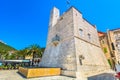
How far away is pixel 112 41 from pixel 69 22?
13705mm

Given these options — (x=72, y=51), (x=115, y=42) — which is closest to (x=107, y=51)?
(x=115, y=42)

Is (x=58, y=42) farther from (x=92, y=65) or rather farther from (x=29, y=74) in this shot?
(x=29, y=74)

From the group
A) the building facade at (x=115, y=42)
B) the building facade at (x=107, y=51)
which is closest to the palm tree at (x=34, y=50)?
the building facade at (x=107, y=51)

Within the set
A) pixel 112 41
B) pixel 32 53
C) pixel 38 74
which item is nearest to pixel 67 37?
pixel 38 74

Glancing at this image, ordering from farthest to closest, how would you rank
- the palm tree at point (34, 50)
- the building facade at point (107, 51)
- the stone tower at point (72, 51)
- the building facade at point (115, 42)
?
the palm tree at point (34, 50) < the building facade at point (107, 51) < the building facade at point (115, 42) < the stone tower at point (72, 51)

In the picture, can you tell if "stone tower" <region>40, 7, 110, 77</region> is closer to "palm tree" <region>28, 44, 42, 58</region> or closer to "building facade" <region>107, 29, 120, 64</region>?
"building facade" <region>107, 29, 120, 64</region>

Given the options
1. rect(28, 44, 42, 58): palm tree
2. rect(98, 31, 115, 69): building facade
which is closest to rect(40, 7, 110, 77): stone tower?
rect(98, 31, 115, 69): building facade

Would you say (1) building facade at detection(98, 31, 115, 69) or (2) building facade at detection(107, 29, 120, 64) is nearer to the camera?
(2) building facade at detection(107, 29, 120, 64)

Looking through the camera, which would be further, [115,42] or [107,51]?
[107,51]

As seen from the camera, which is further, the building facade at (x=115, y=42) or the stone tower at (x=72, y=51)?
the building facade at (x=115, y=42)

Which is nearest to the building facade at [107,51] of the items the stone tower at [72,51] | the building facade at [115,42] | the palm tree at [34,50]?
the building facade at [115,42]

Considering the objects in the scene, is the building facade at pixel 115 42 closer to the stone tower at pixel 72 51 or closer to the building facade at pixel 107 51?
the building facade at pixel 107 51

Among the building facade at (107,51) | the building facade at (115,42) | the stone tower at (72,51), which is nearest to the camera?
the stone tower at (72,51)

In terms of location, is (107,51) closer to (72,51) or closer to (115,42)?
(115,42)
